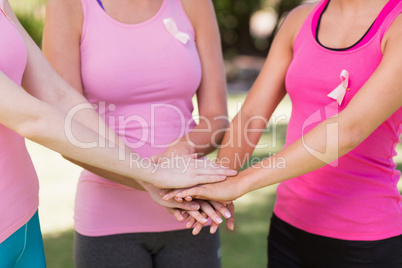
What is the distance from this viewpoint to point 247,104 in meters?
2.16

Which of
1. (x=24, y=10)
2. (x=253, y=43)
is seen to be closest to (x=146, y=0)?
(x=24, y=10)

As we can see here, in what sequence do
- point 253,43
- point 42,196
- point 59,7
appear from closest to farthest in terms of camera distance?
point 59,7
point 42,196
point 253,43

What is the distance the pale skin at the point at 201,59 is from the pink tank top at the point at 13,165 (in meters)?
0.26

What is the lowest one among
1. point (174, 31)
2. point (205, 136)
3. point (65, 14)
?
point (205, 136)

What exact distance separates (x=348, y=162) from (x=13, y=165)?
109 cm

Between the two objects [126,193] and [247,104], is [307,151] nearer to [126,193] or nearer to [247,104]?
[247,104]

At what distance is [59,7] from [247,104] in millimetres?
799

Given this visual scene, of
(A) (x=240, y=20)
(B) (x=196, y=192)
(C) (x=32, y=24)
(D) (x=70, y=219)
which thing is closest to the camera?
(B) (x=196, y=192)

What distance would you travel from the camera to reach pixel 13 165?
160 cm

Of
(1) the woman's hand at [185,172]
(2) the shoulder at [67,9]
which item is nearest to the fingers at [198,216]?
(1) the woman's hand at [185,172]

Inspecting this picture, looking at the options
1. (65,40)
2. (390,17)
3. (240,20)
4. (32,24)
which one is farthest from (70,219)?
(240,20)

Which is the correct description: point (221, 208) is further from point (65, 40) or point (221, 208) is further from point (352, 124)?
point (65, 40)

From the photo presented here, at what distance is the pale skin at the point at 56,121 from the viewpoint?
1.52 metres

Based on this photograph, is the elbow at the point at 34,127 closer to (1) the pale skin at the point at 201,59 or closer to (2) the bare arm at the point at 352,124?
(1) the pale skin at the point at 201,59
